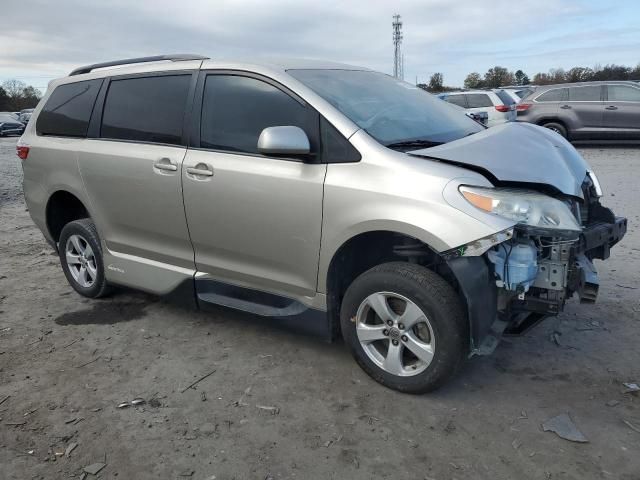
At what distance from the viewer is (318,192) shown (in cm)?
323

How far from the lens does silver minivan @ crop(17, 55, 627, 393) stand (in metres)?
2.93

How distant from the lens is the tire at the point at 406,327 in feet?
9.73

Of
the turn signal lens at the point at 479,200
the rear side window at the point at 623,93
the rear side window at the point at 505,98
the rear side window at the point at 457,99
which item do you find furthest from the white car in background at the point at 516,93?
the turn signal lens at the point at 479,200

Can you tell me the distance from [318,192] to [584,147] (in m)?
14.1

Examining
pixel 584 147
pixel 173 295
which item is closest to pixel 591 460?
pixel 173 295

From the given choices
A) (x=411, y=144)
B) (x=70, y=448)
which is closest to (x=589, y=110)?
(x=411, y=144)

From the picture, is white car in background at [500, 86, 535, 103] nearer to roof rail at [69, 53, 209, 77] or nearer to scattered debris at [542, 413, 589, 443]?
roof rail at [69, 53, 209, 77]

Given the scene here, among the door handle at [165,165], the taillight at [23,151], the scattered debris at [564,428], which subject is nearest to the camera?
the scattered debris at [564,428]

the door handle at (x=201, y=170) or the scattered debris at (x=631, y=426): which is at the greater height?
the door handle at (x=201, y=170)

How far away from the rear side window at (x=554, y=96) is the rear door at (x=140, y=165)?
1270 cm

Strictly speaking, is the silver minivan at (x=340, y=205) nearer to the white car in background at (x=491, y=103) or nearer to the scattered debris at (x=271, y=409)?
the scattered debris at (x=271, y=409)

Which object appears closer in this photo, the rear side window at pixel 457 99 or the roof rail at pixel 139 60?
the roof rail at pixel 139 60

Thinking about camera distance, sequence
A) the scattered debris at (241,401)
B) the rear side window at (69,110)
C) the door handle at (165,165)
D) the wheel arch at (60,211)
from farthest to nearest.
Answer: the wheel arch at (60,211)
the rear side window at (69,110)
the door handle at (165,165)
the scattered debris at (241,401)

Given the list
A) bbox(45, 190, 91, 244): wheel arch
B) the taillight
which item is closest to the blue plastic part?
bbox(45, 190, 91, 244): wheel arch
